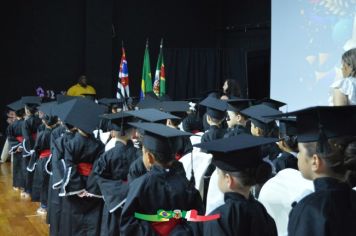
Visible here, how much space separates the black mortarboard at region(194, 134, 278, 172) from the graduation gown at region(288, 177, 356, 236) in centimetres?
46

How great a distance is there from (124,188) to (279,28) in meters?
6.68

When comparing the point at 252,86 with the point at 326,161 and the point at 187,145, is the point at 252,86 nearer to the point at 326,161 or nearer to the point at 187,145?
the point at 187,145

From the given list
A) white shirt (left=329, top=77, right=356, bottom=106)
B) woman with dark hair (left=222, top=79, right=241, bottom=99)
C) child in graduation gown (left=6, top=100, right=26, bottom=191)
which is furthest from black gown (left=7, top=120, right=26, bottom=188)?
white shirt (left=329, top=77, right=356, bottom=106)

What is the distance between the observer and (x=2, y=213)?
22.5 ft

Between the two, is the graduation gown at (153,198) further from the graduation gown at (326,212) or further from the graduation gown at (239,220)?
the graduation gown at (326,212)

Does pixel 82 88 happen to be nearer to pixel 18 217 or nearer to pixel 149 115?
pixel 18 217

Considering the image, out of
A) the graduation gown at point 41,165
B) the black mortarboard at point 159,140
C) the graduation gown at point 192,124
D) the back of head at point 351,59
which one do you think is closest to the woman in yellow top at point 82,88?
the graduation gown at point 41,165

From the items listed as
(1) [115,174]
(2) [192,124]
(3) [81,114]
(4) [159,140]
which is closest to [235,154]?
(4) [159,140]

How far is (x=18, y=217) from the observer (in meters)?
6.66

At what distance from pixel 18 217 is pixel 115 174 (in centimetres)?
312

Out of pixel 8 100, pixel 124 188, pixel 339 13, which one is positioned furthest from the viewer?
pixel 8 100

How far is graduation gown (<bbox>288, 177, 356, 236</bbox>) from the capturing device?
1980 mm

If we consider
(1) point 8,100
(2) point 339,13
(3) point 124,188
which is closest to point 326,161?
(3) point 124,188

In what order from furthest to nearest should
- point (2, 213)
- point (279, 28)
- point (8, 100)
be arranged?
point (8, 100) → point (279, 28) → point (2, 213)
